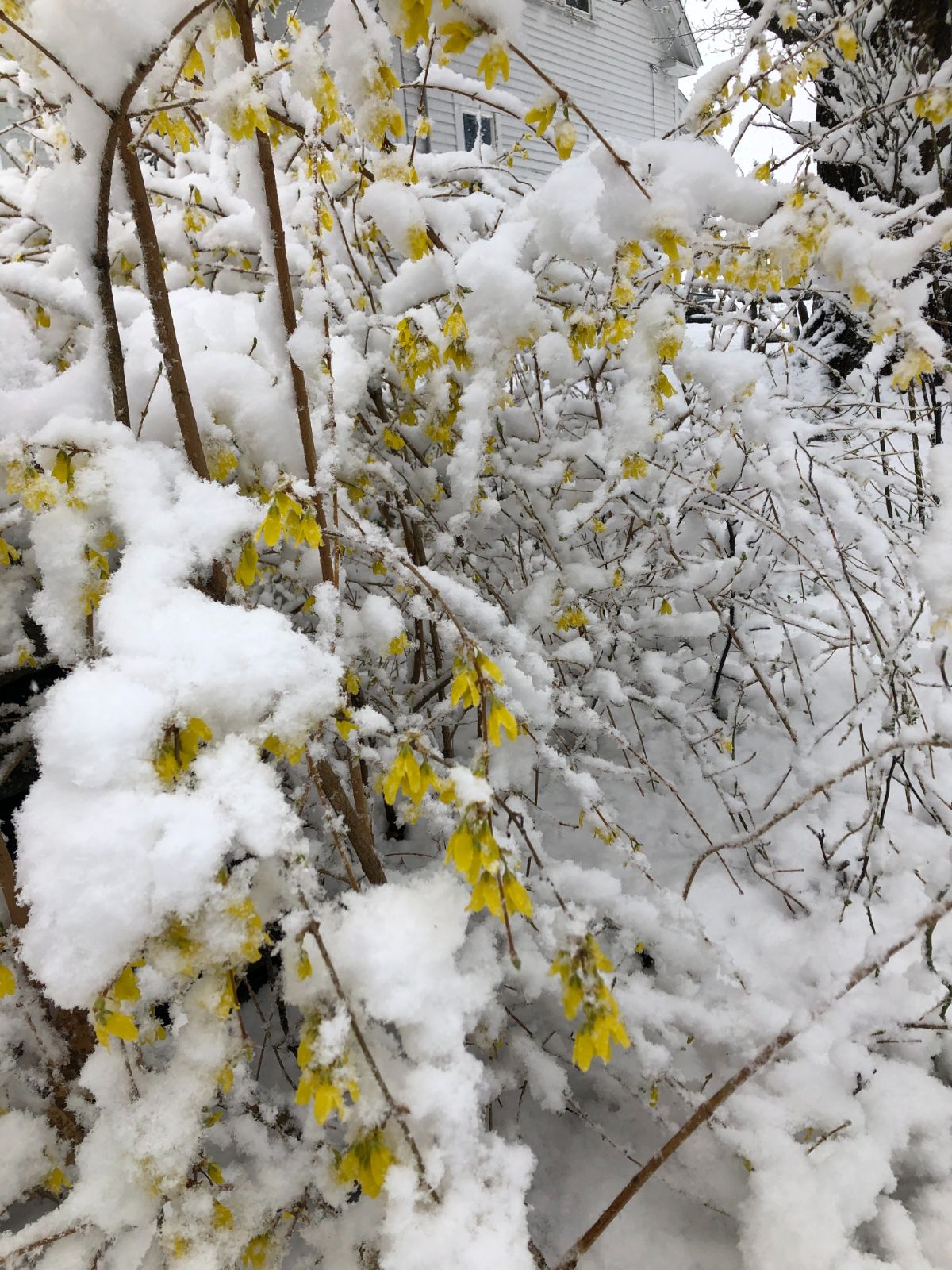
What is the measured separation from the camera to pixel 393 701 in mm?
1783

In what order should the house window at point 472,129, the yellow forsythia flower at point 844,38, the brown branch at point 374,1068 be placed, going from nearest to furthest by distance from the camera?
the brown branch at point 374,1068 < the yellow forsythia flower at point 844,38 < the house window at point 472,129

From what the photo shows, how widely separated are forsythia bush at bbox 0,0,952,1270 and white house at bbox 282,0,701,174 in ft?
28.6

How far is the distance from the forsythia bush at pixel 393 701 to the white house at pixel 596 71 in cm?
871

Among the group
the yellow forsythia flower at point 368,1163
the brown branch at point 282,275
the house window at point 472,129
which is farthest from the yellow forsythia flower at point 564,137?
the house window at point 472,129

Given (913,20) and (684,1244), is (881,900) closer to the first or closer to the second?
(684,1244)

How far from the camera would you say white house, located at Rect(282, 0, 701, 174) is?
30.0 feet

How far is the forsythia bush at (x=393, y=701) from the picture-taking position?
3.09 feet

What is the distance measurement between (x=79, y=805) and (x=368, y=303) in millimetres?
1601

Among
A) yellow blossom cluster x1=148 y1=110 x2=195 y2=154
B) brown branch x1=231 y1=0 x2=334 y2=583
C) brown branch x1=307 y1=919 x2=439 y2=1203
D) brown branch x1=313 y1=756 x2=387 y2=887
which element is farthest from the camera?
brown branch x1=313 y1=756 x2=387 y2=887

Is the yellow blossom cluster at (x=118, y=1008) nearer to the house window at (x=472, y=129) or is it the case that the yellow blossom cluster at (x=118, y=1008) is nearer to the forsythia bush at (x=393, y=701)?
the forsythia bush at (x=393, y=701)

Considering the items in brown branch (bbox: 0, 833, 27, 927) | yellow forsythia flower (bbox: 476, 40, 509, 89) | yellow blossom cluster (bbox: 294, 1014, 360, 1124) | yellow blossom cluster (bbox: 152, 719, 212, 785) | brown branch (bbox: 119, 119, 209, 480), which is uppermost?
yellow forsythia flower (bbox: 476, 40, 509, 89)

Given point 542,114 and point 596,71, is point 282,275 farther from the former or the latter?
point 596,71

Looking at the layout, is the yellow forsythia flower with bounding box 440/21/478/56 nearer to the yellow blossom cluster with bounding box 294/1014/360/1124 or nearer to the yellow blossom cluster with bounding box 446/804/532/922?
the yellow blossom cluster with bounding box 446/804/532/922

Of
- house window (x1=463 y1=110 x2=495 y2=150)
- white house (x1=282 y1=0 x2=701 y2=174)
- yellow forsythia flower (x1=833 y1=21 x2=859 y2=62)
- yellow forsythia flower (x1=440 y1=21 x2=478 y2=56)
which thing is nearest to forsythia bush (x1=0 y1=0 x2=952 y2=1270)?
yellow forsythia flower (x1=440 y1=21 x2=478 y2=56)
